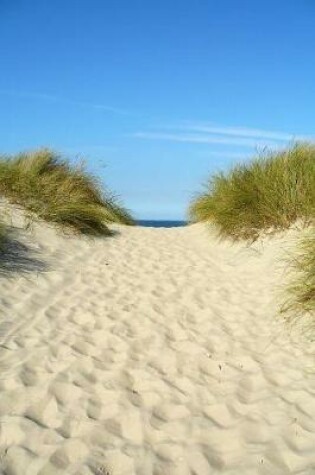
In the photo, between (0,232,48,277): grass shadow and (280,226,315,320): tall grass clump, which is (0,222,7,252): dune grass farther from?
(280,226,315,320): tall grass clump

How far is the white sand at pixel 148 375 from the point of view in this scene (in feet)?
9.50

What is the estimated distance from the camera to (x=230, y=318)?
536cm

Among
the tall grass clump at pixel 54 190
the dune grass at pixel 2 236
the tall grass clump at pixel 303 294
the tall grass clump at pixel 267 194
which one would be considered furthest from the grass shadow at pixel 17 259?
the tall grass clump at pixel 267 194

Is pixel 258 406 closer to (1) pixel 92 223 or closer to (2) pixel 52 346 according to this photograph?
(2) pixel 52 346

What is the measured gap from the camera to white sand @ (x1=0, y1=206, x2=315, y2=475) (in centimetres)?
290

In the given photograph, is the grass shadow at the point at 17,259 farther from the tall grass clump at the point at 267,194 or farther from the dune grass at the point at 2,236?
the tall grass clump at the point at 267,194

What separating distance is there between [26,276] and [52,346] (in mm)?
1954

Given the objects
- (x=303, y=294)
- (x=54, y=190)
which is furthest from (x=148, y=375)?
(x=54, y=190)

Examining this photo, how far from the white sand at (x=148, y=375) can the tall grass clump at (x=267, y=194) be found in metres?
1.27

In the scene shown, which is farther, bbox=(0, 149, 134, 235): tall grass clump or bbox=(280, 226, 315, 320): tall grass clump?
bbox=(0, 149, 134, 235): tall grass clump

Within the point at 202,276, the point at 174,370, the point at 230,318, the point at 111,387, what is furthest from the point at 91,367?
the point at 202,276

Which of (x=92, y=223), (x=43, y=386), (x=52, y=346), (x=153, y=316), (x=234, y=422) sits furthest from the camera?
(x=92, y=223)

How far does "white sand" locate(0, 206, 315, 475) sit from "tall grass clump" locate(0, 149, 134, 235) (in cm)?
195

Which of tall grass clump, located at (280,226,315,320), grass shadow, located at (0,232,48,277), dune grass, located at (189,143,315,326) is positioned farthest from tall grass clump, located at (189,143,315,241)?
grass shadow, located at (0,232,48,277)
